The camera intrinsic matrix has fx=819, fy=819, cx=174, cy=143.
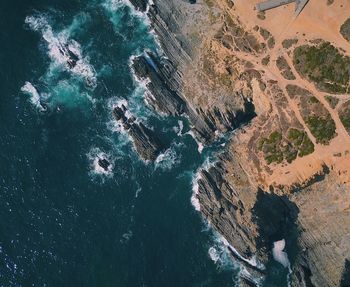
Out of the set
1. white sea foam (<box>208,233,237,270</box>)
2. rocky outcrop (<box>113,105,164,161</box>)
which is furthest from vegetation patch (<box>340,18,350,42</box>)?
white sea foam (<box>208,233,237,270</box>)

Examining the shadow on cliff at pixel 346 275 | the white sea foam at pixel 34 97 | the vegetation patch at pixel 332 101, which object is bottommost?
the shadow on cliff at pixel 346 275

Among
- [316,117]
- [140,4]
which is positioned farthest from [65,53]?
[316,117]

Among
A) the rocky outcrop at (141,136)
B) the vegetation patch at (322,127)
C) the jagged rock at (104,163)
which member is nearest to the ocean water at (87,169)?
the jagged rock at (104,163)

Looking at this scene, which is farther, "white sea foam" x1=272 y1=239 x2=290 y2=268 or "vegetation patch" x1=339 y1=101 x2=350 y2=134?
"white sea foam" x1=272 y1=239 x2=290 y2=268

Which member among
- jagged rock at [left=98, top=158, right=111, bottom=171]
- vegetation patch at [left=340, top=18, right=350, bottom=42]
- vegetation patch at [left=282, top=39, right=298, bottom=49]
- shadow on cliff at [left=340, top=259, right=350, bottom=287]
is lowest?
shadow on cliff at [left=340, top=259, right=350, bottom=287]

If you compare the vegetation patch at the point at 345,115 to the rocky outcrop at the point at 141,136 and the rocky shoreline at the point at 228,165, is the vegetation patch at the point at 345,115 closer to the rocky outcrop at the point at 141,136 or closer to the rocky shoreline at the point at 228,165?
the rocky shoreline at the point at 228,165

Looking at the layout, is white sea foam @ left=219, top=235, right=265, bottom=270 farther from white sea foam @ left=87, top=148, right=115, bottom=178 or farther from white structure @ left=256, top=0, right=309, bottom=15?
white structure @ left=256, top=0, right=309, bottom=15
